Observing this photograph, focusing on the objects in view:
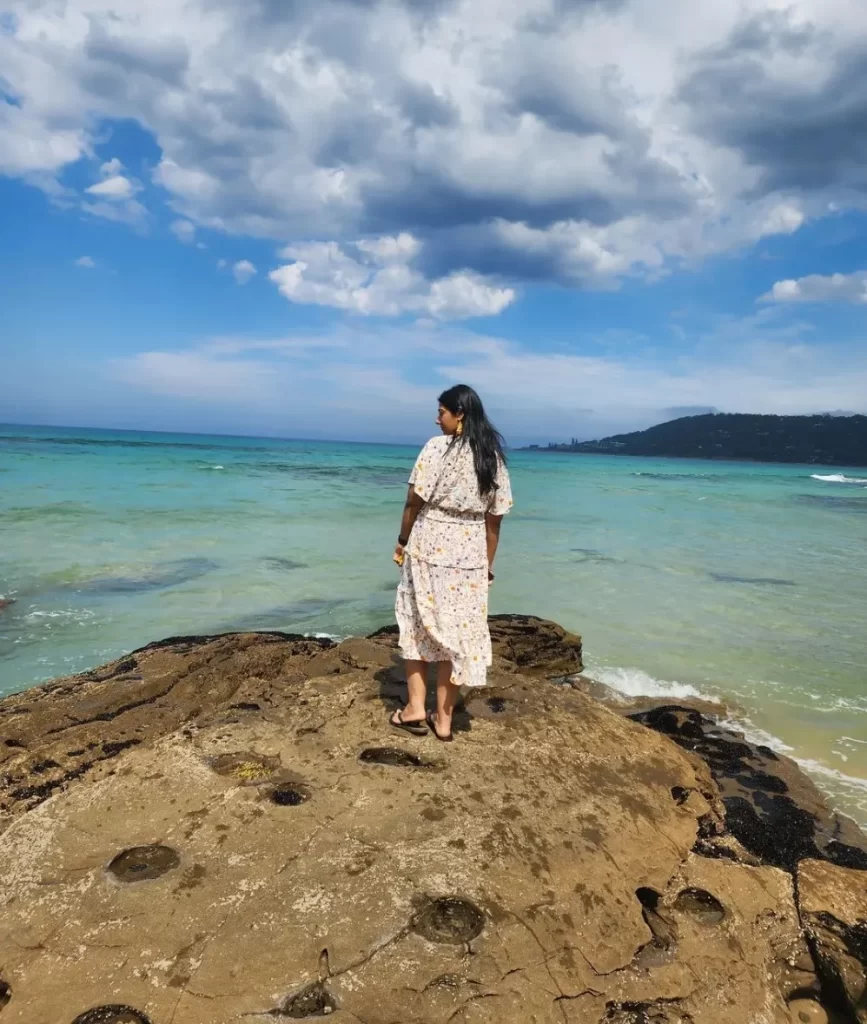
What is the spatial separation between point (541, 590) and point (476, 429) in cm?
825

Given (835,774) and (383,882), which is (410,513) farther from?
(835,774)

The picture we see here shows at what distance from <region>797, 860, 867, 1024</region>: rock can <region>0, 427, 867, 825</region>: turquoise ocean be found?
2.15m

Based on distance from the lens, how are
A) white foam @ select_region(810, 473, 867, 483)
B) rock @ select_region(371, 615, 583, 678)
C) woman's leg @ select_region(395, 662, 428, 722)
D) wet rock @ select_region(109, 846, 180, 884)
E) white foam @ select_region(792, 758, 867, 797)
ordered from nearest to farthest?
1. wet rock @ select_region(109, 846, 180, 884)
2. woman's leg @ select_region(395, 662, 428, 722)
3. white foam @ select_region(792, 758, 867, 797)
4. rock @ select_region(371, 615, 583, 678)
5. white foam @ select_region(810, 473, 867, 483)

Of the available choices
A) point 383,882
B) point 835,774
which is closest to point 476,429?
point 383,882

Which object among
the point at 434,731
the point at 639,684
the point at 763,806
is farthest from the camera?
the point at 639,684

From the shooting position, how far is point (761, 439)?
108250 millimetres

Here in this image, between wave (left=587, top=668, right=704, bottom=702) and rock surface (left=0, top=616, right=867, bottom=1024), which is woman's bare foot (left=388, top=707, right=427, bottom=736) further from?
wave (left=587, top=668, right=704, bottom=702)

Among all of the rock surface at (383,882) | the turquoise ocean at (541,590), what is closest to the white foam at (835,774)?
the turquoise ocean at (541,590)

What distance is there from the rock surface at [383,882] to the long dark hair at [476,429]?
5.20 ft

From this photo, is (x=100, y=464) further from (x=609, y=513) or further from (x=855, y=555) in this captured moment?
(x=855, y=555)

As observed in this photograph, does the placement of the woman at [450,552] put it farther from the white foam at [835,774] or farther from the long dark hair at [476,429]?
the white foam at [835,774]

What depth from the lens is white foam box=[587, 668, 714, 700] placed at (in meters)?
7.17

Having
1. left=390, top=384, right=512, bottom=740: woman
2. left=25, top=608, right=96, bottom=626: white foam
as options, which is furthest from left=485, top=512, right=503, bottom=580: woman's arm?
left=25, top=608, right=96, bottom=626: white foam

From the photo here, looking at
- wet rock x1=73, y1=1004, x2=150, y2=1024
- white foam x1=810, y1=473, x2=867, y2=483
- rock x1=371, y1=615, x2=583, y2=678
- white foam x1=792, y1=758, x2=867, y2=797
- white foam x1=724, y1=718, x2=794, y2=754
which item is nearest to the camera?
wet rock x1=73, y1=1004, x2=150, y2=1024
